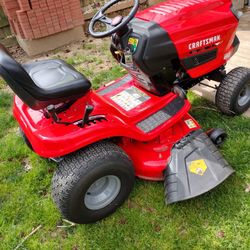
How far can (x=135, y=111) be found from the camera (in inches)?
90.2

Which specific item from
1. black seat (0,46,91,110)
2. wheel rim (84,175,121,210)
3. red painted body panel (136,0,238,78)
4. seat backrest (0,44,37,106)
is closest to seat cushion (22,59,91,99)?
black seat (0,46,91,110)

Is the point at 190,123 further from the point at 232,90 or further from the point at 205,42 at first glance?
the point at 205,42

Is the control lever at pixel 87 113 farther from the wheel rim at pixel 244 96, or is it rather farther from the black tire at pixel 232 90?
the wheel rim at pixel 244 96

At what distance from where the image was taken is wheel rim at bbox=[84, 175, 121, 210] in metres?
2.11

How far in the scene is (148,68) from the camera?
2244mm

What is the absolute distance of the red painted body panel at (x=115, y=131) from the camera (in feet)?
6.26

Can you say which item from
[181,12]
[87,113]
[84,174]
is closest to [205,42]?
[181,12]

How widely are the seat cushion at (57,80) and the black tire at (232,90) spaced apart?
122 centimetres

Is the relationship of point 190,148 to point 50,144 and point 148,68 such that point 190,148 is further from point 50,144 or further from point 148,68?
point 50,144

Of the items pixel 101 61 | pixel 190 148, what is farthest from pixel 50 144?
pixel 101 61

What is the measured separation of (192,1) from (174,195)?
1.40 m

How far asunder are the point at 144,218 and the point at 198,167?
0.47m

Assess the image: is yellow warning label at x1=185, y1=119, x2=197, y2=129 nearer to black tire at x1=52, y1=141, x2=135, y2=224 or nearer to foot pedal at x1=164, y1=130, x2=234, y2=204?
foot pedal at x1=164, y1=130, x2=234, y2=204

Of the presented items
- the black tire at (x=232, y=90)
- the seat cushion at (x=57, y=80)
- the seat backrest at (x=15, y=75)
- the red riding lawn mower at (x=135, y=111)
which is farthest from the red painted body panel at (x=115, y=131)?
the black tire at (x=232, y=90)
